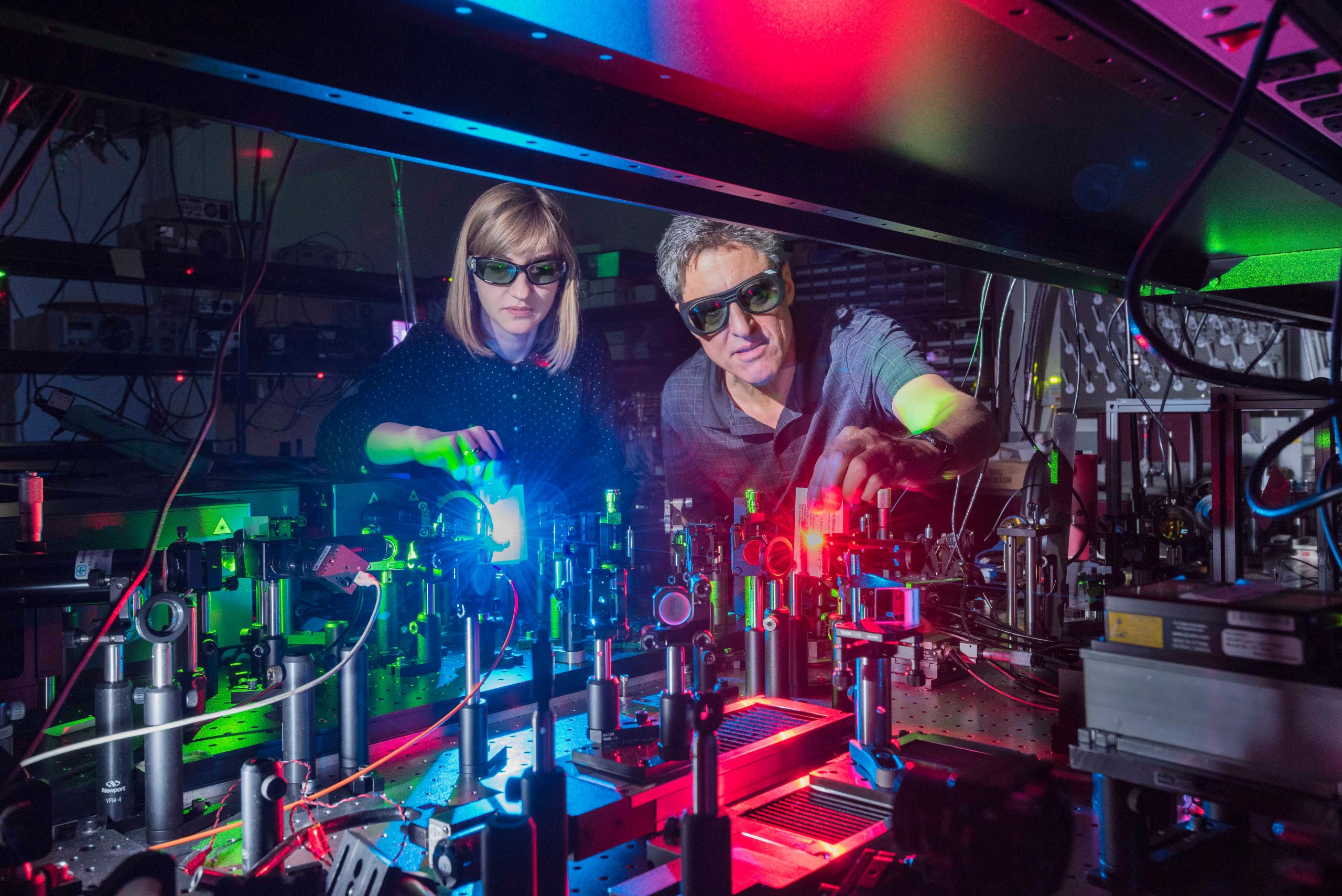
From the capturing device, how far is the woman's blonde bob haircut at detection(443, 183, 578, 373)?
242cm

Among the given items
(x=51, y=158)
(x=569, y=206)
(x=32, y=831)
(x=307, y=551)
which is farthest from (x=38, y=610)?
(x=51, y=158)

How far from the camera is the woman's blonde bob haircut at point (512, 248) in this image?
2.42 meters

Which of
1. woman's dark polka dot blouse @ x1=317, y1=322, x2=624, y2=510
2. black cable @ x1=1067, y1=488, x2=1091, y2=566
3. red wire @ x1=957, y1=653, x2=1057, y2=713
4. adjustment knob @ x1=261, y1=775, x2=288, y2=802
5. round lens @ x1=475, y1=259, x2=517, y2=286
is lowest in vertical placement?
red wire @ x1=957, y1=653, x2=1057, y2=713

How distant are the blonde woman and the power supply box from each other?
179cm

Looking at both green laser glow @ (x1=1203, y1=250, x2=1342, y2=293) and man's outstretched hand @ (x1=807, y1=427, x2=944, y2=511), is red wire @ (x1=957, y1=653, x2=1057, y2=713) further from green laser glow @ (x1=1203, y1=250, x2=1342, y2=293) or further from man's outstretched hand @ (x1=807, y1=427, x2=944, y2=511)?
green laser glow @ (x1=1203, y1=250, x2=1342, y2=293)

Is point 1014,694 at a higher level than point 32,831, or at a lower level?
lower

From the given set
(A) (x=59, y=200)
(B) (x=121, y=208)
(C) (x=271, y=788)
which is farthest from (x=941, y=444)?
(A) (x=59, y=200)

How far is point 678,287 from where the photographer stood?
8.38ft

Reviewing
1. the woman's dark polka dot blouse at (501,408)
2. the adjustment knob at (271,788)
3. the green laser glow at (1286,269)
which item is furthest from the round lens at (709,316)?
the adjustment knob at (271,788)

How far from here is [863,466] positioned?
236 centimetres

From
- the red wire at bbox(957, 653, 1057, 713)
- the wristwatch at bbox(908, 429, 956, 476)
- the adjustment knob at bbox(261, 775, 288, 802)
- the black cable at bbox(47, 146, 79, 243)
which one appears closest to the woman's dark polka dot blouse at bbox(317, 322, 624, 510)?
the wristwatch at bbox(908, 429, 956, 476)

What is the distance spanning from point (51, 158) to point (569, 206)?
193cm

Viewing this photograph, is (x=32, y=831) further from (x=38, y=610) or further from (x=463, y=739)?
(x=463, y=739)

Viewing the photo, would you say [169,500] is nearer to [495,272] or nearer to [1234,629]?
[1234,629]
